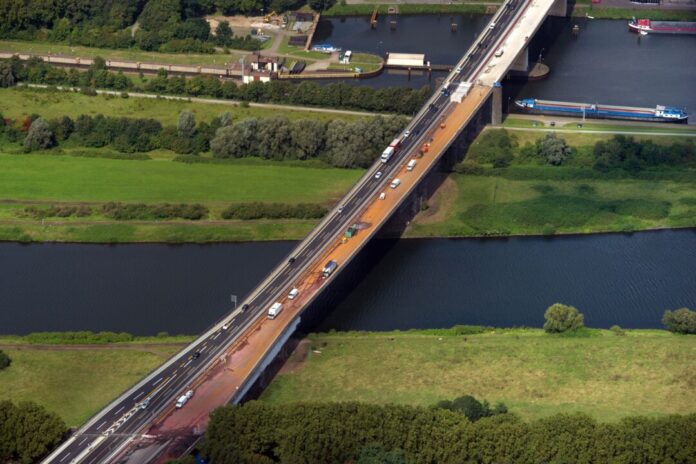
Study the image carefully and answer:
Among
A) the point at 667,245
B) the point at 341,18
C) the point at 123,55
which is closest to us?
the point at 667,245

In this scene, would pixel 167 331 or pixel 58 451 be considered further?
pixel 167 331

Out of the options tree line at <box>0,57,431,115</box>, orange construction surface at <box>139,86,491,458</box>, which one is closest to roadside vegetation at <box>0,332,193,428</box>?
orange construction surface at <box>139,86,491,458</box>

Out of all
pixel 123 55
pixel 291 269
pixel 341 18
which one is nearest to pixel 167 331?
pixel 291 269

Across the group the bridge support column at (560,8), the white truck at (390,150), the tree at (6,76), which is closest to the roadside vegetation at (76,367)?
the white truck at (390,150)

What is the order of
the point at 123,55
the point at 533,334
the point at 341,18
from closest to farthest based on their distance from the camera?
1. the point at 533,334
2. the point at 123,55
3. the point at 341,18

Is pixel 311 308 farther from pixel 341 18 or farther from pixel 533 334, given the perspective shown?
pixel 341 18

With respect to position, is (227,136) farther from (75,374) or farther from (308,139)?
(75,374)

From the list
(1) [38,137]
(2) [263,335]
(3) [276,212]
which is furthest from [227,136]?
(2) [263,335]
